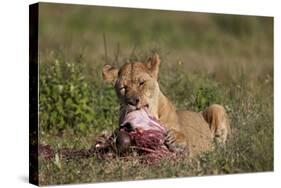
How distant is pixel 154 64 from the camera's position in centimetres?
1086

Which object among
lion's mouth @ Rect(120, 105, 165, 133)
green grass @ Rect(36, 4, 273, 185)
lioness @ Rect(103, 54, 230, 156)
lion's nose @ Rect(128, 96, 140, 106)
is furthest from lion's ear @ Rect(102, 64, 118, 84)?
lion's mouth @ Rect(120, 105, 165, 133)

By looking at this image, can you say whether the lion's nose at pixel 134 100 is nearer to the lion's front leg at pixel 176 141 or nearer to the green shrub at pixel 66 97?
the lion's front leg at pixel 176 141

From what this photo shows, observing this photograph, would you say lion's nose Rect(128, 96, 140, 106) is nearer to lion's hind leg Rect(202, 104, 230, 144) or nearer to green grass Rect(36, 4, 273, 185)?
green grass Rect(36, 4, 273, 185)

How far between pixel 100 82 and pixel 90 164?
1234mm

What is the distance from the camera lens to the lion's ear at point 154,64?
10.8 m

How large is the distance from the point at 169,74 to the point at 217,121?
718mm

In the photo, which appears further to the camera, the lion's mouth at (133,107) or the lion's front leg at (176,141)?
the lion's front leg at (176,141)

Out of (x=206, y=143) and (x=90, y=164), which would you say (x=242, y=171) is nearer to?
(x=206, y=143)

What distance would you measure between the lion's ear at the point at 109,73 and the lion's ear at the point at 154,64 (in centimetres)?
36

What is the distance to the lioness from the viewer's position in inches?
415

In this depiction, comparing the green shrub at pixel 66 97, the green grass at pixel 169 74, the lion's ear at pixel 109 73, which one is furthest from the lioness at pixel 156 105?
the green shrub at pixel 66 97

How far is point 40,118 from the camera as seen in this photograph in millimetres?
10461

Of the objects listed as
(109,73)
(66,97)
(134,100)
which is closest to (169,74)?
(109,73)

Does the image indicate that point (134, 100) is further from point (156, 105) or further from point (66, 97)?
point (66, 97)
